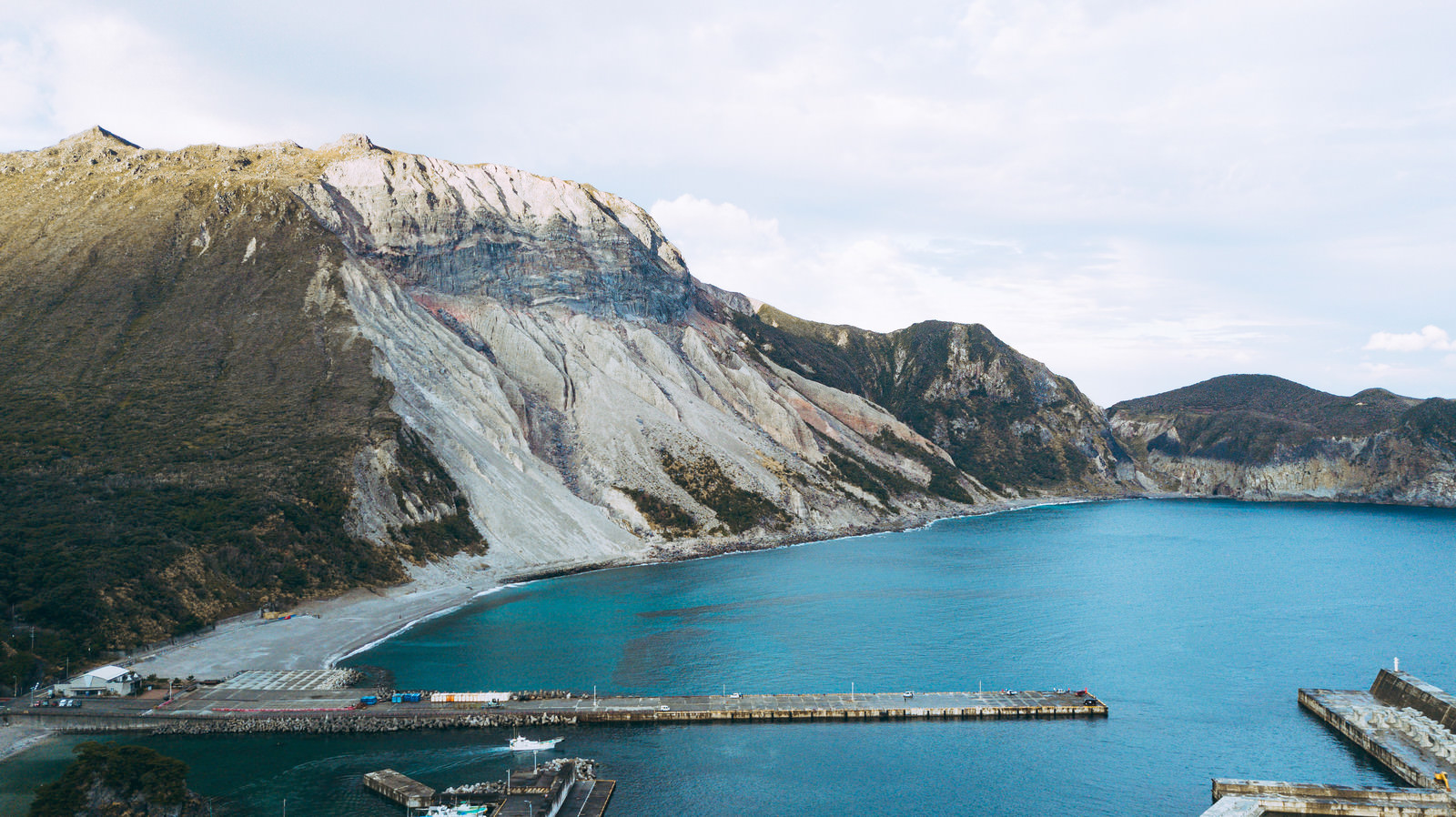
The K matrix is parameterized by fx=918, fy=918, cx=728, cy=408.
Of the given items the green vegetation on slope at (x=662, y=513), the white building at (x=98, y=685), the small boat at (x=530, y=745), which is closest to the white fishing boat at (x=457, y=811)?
the small boat at (x=530, y=745)

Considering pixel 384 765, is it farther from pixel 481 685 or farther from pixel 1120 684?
pixel 1120 684

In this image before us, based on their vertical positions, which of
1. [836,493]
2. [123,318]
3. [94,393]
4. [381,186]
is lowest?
[836,493]

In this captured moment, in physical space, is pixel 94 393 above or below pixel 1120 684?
above

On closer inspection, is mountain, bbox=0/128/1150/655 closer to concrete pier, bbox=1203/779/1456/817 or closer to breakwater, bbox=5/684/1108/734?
breakwater, bbox=5/684/1108/734

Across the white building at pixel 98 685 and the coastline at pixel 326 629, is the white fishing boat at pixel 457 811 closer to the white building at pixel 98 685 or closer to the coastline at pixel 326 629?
the coastline at pixel 326 629

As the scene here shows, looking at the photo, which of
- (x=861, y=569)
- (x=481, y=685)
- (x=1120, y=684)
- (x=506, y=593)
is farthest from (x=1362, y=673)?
(x=506, y=593)

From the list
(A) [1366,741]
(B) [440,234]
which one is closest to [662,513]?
(B) [440,234]

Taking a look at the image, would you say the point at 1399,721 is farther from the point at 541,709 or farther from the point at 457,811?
the point at 457,811
